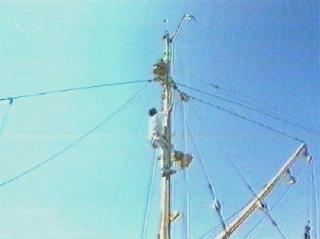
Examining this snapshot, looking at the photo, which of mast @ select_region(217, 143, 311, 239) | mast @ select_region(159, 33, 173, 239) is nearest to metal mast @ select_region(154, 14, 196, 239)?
mast @ select_region(159, 33, 173, 239)

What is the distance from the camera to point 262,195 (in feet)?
80.2

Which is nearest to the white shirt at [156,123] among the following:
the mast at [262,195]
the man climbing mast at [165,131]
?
the man climbing mast at [165,131]

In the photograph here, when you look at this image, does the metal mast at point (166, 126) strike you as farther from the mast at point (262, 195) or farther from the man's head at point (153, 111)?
the mast at point (262, 195)

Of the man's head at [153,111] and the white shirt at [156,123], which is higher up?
the man's head at [153,111]

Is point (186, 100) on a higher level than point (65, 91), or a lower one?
higher

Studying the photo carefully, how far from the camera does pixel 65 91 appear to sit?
53.3 feet

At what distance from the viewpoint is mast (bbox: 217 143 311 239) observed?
22.5 meters

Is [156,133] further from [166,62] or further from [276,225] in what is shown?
[276,225]

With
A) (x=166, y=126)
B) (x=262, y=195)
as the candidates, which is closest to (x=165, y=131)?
(x=166, y=126)

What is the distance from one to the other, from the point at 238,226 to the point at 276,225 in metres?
1.67

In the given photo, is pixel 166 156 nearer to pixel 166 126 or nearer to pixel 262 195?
pixel 166 126

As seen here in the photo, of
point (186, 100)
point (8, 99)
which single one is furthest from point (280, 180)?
point (8, 99)

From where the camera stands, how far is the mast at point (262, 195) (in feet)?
73.9

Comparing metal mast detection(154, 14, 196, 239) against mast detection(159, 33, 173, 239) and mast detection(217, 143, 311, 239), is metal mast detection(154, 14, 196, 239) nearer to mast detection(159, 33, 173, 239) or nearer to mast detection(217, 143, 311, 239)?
mast detection(159, 33, 173, 239)
